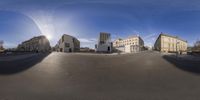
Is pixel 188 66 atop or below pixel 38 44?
below

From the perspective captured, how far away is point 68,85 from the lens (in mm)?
6543

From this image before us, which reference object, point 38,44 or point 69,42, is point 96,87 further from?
point 38,44

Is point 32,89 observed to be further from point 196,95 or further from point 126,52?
point 126,52

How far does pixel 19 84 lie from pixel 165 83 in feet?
17.2

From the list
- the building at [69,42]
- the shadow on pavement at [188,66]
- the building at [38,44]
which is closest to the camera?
the shadow on pavement at [188,66]

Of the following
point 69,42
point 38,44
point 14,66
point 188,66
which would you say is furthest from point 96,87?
point 38,44

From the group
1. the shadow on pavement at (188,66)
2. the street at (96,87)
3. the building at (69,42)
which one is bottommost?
the street at (96,87)

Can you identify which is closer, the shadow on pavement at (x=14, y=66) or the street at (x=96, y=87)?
the street at (x=96, y=87)

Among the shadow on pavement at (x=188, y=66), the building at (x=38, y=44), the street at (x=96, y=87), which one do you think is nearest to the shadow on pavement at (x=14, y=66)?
A: the street at (x=96, y=87)

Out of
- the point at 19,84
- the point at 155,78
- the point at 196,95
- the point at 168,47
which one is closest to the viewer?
the point at 196,95

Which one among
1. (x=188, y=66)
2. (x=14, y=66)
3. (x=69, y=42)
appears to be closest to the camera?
(x=14, y=66)

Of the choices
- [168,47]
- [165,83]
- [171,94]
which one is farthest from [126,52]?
[171,94]

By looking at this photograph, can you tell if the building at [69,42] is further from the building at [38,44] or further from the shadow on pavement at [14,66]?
the shadow on pavement at [14,66]

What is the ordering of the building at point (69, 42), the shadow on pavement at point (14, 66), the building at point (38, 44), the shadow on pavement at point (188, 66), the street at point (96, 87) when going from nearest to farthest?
the street at point (96, 87), the shadow on pavement at point (14, 66), the shadow on pavement at point (188, 66), the building at point (69, 42), the building at point (38, 44)
